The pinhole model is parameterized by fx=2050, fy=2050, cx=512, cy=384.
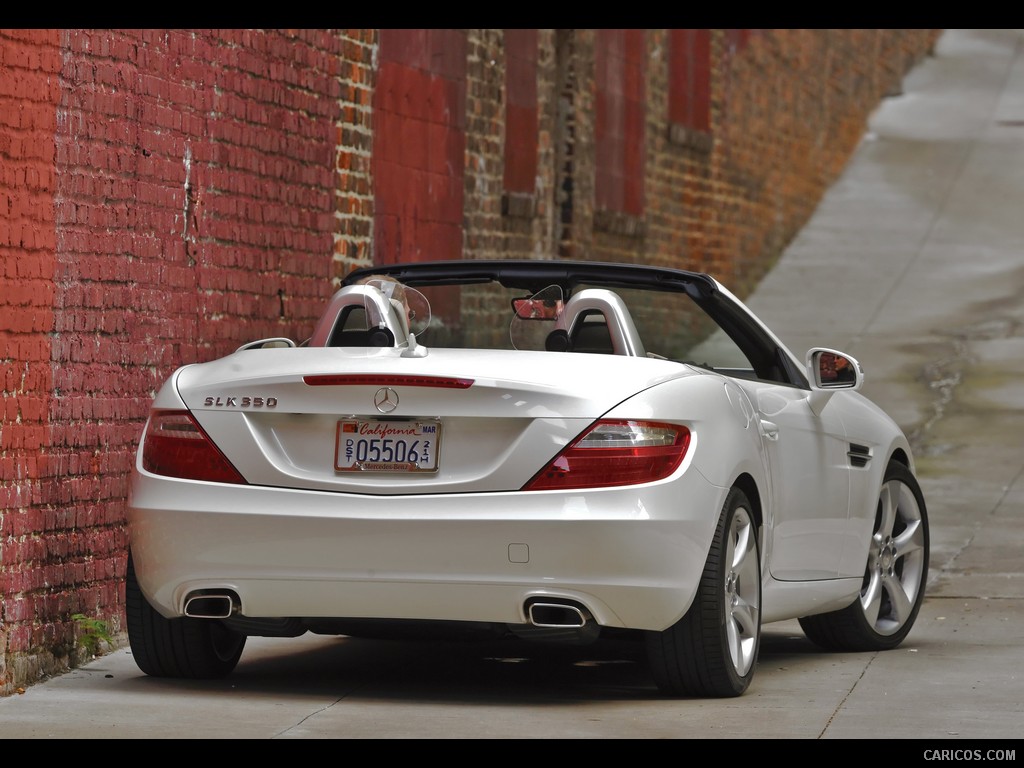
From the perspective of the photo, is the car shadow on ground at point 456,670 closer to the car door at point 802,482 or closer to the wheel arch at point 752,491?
the car door at point 802,482

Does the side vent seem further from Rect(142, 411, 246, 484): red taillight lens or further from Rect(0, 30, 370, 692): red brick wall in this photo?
Rect(0, 30, 370, 692): red brick wall

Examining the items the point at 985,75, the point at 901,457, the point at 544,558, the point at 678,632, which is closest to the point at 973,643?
the point at 901,457

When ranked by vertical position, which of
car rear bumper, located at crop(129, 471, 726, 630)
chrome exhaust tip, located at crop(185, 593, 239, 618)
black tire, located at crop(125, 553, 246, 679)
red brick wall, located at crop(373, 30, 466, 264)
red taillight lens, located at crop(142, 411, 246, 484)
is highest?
red brick wall, located at crop(373, 30, 466, 264)

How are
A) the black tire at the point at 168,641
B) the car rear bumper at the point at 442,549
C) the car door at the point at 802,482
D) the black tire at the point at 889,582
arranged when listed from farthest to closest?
the black tire at the point at 889,582
the car door at the point at 802,482
the black tire at the point at 168,641
the car rear bumper at the point at 442,549

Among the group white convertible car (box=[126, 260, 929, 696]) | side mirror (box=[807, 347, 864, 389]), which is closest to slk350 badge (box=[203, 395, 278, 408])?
white convertible car (box=[126, 260, 929, 696])

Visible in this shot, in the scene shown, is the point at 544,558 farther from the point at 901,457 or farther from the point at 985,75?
the point at 985,75

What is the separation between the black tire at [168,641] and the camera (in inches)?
269

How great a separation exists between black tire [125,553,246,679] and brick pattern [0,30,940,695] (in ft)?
1.53

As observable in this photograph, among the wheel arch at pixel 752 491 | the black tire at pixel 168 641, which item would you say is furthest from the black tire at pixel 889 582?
the black tire at pixel 168 641

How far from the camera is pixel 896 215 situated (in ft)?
78.3

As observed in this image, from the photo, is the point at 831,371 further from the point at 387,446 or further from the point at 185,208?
the point at 185,208

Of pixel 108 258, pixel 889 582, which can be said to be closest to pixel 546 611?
pixel 889 582

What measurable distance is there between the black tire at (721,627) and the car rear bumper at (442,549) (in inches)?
4.2

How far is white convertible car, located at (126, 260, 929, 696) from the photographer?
615 cm
